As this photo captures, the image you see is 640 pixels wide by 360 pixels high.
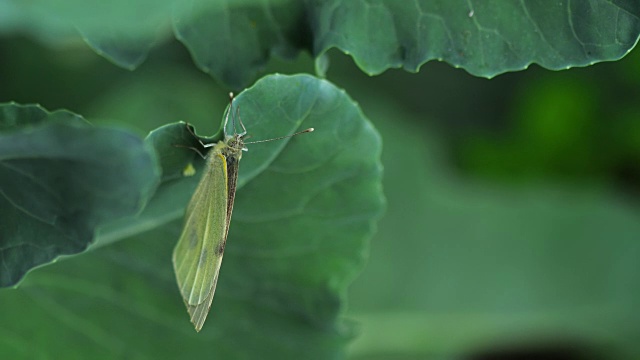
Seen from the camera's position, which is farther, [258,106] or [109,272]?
[109,272]

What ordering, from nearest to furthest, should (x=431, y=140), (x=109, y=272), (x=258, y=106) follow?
(x=258, y=106), (x=109, y=272), (x=431, y=140)

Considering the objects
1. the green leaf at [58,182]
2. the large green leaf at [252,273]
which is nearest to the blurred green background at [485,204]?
the large green leaf at [252,273]

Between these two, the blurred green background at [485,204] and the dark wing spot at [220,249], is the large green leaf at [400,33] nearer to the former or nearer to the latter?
the dark wing spot at [220,249]

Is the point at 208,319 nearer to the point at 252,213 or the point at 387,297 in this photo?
the point at 252,213

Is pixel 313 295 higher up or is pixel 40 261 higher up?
pixel 313 295

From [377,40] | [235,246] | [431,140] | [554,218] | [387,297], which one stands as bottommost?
[235,246]

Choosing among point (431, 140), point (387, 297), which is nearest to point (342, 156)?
point (387, 297)

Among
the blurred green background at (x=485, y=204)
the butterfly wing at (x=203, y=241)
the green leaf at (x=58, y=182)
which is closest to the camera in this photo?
the green leaf at (x=58, y=182)

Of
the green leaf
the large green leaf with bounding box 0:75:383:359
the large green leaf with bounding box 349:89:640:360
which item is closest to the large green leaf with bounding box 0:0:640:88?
the large green leaf with bounding box 0:75:383:359
